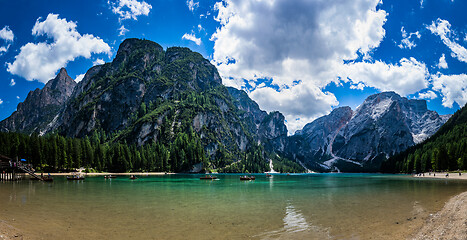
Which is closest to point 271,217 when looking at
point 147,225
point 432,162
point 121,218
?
point 147,225

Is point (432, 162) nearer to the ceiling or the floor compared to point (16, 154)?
nearer to the floor

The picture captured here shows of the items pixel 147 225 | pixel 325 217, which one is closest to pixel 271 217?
pixel 325 217

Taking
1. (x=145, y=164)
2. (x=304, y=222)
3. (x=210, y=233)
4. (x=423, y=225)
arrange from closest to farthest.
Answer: (x=210, y=233), (x=423, y=225), (x=304, y=222), (x=145, y=164)

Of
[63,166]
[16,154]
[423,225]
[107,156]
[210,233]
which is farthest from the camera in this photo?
[107,156]

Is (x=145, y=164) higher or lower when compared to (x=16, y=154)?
lower

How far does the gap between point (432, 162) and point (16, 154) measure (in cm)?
20809

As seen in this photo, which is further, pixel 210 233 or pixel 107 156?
pixel 107 156

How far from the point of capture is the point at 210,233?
1980 cm

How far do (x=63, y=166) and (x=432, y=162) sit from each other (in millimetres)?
194941

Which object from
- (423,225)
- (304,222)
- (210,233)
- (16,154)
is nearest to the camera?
(210,233)

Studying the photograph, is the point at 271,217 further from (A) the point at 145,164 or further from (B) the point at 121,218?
(A) the point at 145,164

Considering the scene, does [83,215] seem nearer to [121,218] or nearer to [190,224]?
[121,218]

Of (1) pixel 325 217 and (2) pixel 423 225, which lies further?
(1) pixel 325 217

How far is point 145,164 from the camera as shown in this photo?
7421 inches
